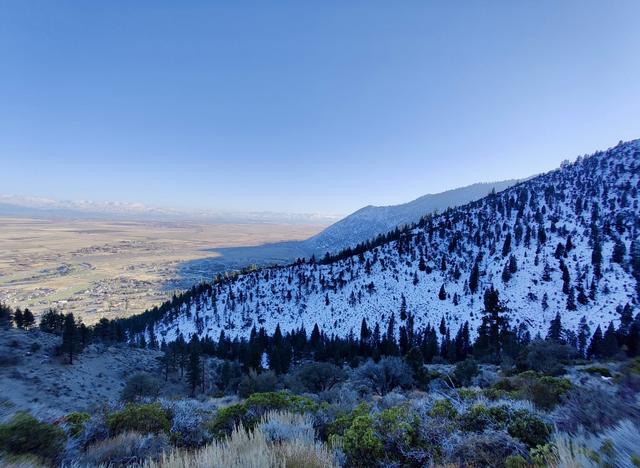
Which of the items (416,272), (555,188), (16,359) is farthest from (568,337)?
(555,188)

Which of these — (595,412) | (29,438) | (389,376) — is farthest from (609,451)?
(389,376)

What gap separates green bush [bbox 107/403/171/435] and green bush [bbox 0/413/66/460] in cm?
165

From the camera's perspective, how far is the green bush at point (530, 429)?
242 inches

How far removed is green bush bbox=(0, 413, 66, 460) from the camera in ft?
18.7

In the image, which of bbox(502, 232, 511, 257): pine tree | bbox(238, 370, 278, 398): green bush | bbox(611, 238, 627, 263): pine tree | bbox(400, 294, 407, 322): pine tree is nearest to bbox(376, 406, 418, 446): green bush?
bbox(238, 370, 278, 398): green bush

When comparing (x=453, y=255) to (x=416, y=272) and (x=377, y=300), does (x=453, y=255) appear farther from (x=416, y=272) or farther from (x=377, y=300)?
(x=377, y=300)

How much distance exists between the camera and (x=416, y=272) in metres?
127

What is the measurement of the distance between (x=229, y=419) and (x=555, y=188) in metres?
220

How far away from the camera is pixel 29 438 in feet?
19.2

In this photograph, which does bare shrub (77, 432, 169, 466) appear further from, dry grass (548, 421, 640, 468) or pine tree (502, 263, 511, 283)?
pine tree (502, 263, 511, 283)

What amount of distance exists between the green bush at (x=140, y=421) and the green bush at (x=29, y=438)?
1651 millimetres

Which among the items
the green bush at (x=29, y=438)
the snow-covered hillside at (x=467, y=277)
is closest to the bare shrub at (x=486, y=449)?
the green bush at (x=29, y=438)

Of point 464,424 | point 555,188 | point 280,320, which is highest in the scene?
point 555,188

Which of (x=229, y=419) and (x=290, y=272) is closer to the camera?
(x=229, y=419)
